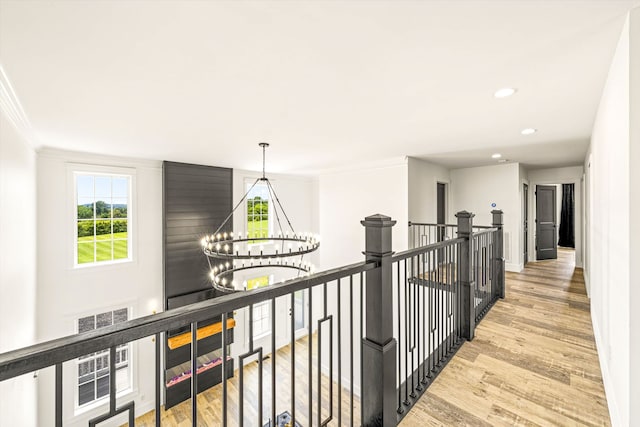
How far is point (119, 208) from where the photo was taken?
5.21 m

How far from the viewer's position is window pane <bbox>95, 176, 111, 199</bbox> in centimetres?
500

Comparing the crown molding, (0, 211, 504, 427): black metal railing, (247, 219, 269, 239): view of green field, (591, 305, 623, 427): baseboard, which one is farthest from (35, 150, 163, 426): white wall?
(591, 305, 623, 427): baseboard

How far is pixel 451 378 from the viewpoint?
221 cm

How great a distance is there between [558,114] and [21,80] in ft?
16.1

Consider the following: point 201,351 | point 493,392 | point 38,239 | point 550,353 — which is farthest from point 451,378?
point 38,239

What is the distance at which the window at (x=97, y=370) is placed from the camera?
15.6 ft

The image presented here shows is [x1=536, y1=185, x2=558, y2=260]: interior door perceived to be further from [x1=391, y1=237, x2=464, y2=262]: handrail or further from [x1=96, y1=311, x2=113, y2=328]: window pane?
[x1=96, y1=311, x2=113, y2=328]: window pane

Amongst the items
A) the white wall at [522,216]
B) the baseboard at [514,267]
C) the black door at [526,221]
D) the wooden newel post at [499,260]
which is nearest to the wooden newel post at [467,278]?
the wooden newel post at [499,260]

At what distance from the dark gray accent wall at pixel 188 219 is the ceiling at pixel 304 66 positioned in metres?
1.88

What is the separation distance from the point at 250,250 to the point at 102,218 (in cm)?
328

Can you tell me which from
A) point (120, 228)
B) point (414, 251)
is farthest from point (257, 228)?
point (414, 251)

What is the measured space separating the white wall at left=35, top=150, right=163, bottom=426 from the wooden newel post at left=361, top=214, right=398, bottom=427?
5.08 m

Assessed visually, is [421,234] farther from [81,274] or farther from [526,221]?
[81,274]

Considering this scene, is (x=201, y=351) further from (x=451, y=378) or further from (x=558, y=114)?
(x=558, y=114)
